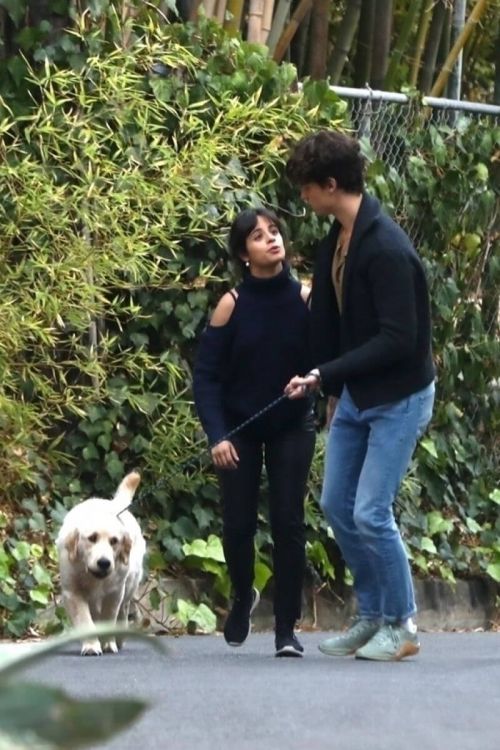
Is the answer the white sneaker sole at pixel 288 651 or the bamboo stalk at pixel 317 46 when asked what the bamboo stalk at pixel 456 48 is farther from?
the white sneaker sole at pixel 288 651

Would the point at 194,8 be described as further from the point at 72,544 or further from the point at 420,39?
Result: the point at 72,544

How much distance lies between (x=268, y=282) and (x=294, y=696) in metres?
2.15

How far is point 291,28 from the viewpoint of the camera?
32.7 ft

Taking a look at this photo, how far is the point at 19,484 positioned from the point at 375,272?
9.03 feet

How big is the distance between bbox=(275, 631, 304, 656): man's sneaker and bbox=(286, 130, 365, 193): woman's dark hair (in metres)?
1.77

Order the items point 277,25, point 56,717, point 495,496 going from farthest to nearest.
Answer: point 495,496 < point 277,25 < point 56,717

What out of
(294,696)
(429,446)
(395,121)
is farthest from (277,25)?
(294,696)

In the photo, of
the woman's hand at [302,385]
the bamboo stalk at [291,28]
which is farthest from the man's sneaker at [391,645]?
the bamboo stalk at [291,28]

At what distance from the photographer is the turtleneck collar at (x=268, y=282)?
22.1ft

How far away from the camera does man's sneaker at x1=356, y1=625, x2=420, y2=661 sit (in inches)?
254

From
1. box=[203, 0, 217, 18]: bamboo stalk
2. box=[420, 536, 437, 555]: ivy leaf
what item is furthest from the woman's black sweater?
box=[203, 0, 217, 18]: bamboo stalk

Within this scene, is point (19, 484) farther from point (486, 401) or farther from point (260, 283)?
point (486, 401)

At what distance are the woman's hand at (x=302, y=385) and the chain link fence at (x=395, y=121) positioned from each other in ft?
11.6

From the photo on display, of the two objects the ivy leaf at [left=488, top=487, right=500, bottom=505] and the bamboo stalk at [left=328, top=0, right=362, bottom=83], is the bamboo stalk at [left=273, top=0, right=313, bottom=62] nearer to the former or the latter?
the bamboo stalk at [left=328, top=0, right=362, bottom=83]
